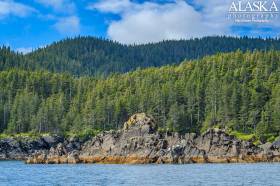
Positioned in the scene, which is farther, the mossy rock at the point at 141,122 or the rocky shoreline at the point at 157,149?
the mossy rock at the point at 141,122

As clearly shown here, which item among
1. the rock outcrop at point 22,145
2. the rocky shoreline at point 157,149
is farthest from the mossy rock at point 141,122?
the rock outcrop at point 22,145

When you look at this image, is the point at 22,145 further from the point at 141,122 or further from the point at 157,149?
the point at 157,149

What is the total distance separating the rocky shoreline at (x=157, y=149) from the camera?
418 ft

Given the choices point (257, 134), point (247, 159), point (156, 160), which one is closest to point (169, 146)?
point (156, 160)

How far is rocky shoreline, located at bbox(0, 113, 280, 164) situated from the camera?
12738 centimetres

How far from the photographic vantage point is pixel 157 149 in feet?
429

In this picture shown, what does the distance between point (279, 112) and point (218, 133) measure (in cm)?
4138

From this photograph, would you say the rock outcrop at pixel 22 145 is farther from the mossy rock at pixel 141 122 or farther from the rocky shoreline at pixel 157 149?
the mossy rock at pixel 141 122

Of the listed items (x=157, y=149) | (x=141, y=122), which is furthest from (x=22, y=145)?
(x=157, y=149)

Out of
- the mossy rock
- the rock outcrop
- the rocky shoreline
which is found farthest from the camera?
the rock outcrop

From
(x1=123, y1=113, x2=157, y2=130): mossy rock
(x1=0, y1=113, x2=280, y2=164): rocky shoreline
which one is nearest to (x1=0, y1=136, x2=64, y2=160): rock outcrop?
(x1=0, y1=113, x2=280, y2=164): rocky shoreline

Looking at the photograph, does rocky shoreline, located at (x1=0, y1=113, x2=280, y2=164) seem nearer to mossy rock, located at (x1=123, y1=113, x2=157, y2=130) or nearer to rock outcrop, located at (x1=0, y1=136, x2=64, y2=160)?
mossy rock, located at (x1=123, y1=113, x2=157, y2=130)

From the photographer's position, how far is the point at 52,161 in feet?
Answer: 464

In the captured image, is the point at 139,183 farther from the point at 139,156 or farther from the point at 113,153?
the point at 113,153
